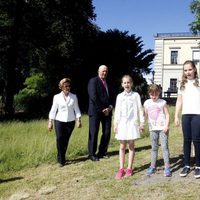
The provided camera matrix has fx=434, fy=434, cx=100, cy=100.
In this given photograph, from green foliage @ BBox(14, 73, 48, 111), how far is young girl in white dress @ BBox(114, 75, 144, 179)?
26.8m

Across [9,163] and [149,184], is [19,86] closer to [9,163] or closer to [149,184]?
[9,163]

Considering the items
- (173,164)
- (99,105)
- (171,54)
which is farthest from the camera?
(171,54)

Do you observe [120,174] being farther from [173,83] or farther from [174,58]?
[174,58]

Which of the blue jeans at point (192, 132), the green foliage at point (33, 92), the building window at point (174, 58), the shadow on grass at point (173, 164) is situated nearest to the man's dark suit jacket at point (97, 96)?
the shadow on grass at point (173, 164)

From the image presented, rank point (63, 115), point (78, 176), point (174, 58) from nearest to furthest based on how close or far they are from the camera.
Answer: point (78, 176)
point (63, 115)
point (174, 58)

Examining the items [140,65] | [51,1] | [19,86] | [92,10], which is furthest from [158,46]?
[51,1]

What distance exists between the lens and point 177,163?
809cm

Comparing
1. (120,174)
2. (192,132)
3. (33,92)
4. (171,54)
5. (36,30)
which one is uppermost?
(171,54)

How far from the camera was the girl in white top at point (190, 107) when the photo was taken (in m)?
6.91

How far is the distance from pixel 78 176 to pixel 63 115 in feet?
4.78

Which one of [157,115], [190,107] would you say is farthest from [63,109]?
[190,107]

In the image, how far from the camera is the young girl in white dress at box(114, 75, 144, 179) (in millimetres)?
7430

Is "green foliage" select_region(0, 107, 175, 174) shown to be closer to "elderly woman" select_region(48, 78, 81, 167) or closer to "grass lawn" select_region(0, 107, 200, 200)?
"grass lawn" select_region(0, 107, 200, 200)

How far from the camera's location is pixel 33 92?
34938 millimetres
